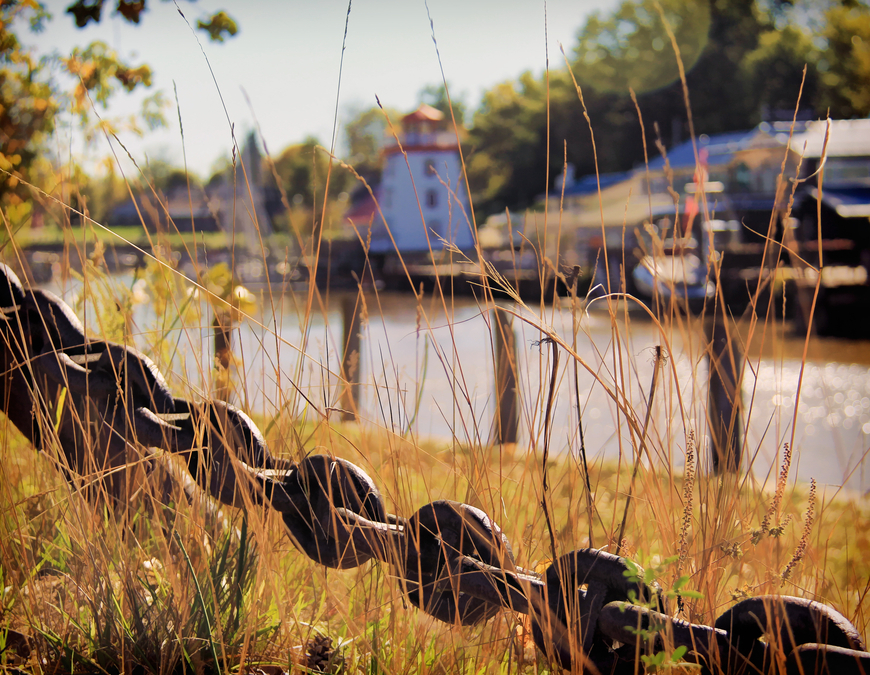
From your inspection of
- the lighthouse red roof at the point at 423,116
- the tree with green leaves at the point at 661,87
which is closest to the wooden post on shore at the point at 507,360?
the tree with green leaves at the point at 661,87

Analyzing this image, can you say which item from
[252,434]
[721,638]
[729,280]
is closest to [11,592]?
[252,434]

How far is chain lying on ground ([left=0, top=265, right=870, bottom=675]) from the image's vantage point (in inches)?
32.8

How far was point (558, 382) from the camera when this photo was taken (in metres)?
1.88

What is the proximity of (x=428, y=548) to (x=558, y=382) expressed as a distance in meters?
0.94

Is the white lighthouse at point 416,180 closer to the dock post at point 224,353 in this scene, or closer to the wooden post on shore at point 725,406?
the wooden post on shore at point 725,406

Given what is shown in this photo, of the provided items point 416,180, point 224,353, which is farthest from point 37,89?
point 416,180

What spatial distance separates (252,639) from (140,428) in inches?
15.4

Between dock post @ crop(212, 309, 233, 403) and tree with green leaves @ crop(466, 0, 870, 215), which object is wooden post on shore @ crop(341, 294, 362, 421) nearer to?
dock post @ crop(212, 309, 233, 403)

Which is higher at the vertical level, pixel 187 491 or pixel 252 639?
pixel 187 491

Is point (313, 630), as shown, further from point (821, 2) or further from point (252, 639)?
point (821, 2)

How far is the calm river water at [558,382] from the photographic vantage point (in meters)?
1.18

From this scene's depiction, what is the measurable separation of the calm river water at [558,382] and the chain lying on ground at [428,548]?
0.30 ft

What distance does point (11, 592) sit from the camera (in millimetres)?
1338

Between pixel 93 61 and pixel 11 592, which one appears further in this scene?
pixel 93 61
